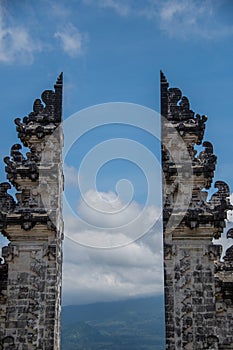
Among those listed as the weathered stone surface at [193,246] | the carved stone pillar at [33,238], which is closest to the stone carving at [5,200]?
the carved stone pillar at [33,238]

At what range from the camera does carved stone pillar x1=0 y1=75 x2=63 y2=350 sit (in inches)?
515

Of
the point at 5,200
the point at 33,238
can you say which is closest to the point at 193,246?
the point at 33,238

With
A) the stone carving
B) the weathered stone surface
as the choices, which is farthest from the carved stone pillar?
the weathered stone surface

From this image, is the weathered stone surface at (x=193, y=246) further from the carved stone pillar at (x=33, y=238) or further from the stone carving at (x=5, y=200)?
the stone carving at (x=5, y=200)

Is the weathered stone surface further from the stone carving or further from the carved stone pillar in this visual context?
the stone carving

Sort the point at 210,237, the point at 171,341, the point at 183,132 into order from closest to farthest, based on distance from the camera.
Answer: the point at 171,341, the point at 210,237, the point at 183,132

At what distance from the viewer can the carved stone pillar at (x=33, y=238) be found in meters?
13.1

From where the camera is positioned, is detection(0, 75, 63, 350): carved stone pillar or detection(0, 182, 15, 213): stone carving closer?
detection(0, 75, 63, 350): carved stone pillar

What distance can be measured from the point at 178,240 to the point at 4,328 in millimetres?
4847

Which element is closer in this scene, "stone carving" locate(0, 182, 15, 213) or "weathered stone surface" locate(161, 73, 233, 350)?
"weathered stone surface" locate(161, 73, 233, 350)

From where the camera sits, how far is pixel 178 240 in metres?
13.6

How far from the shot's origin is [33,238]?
542 inches

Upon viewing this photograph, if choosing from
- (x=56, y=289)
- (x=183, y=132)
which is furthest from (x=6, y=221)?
(x=183, y=132)

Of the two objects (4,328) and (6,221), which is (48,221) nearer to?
(6,221)
